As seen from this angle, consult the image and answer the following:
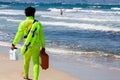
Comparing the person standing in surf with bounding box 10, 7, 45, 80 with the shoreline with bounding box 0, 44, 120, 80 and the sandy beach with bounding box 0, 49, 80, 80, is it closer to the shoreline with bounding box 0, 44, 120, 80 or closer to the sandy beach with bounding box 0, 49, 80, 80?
the sandy beach with bounding box 0, 49, 80, 80

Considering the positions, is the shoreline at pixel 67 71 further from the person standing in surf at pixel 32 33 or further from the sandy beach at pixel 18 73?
the person standing in surf at pixel 32 33

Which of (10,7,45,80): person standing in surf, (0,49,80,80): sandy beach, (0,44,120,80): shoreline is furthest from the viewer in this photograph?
(0,44,120,80): shoreline

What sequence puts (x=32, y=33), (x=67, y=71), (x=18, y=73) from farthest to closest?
(x=67, y=71)
(x=18, y=73)
(x=32, y=33)

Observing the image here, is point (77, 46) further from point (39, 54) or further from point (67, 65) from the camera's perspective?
point (39, 54)

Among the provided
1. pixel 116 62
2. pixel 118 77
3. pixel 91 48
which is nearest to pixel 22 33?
pixel 118 77

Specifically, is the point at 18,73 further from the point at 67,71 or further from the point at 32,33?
the point at 32,33

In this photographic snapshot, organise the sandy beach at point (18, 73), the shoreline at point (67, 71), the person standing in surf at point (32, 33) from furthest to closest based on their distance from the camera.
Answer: the shoreline at point (67, 71)
the sandy beach at point (18, 73)
the person standing in surf at point (32, 33)

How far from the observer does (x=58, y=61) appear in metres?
12.0

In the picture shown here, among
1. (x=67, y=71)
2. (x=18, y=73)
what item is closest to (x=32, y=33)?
(x=18, y=73)

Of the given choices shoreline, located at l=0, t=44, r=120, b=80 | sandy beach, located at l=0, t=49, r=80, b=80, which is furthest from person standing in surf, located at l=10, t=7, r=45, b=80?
shoreline, located at l=0, t=44, r=120, b=80

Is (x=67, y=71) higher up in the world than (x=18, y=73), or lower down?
lower down

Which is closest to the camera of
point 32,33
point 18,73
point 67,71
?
point 32,33

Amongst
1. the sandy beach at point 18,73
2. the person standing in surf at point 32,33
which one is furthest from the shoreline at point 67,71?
the person standing in surf at point 32,33

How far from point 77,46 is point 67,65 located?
462cm
